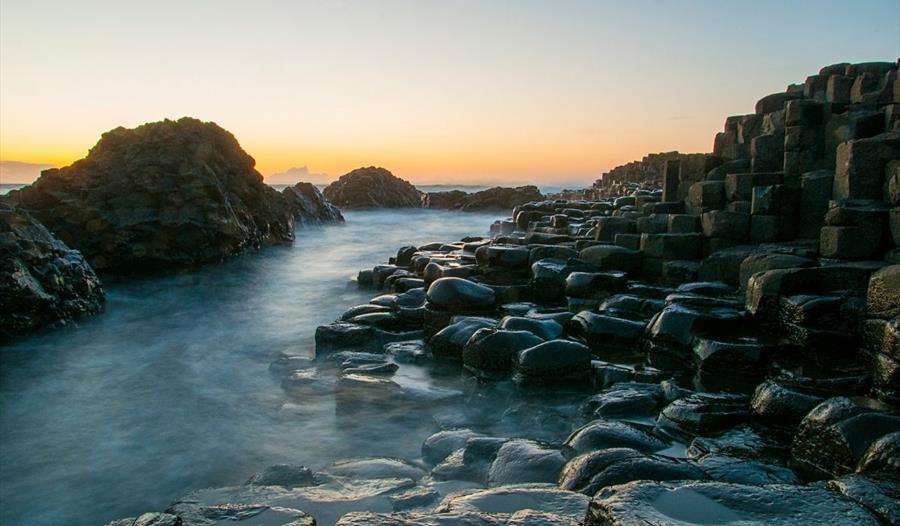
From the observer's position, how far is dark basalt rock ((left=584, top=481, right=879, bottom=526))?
6.74 ft

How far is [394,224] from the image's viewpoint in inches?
1057

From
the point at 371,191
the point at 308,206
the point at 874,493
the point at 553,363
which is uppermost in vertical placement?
the point at 371,191

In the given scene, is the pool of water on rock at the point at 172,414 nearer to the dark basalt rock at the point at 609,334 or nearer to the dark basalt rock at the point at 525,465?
the dark basalt rock at the point at 525,465

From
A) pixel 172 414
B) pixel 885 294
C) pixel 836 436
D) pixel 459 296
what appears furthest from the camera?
pixel 459 296

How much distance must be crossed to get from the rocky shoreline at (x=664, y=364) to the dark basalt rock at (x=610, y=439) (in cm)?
1

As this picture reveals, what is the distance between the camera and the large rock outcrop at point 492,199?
36.3 metres

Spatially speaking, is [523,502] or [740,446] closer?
[523,502]

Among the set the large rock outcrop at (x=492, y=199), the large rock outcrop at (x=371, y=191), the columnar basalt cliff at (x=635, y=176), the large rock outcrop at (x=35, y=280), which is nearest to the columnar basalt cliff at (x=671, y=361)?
the large rock outcrop at (x=35, y=280)

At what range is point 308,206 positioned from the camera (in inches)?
969

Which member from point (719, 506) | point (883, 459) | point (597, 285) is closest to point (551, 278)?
point (597, 285)

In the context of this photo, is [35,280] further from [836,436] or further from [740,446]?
[836,436]

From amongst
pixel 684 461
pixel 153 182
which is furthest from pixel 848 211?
pixel 153 182

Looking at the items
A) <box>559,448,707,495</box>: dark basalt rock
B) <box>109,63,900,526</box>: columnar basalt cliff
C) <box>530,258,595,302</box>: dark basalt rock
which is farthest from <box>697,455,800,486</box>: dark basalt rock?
<box>530,258,595,302</box>: dark basalt rock

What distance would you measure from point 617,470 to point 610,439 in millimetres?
645
